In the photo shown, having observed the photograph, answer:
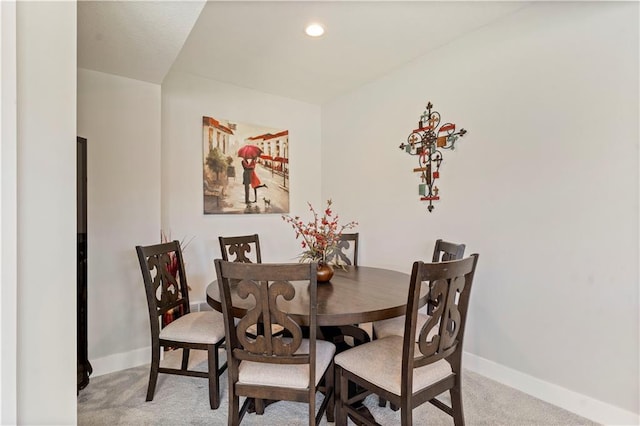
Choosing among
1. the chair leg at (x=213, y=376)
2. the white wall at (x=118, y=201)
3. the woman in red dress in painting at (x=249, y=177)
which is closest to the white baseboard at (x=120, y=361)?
the white wall at (x=118, y=201)

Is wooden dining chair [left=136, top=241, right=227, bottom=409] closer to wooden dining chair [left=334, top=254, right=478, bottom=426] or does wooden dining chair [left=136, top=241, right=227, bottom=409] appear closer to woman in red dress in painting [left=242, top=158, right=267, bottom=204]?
wooden dining chair [left=334, top=254, right=478, bottom=426]

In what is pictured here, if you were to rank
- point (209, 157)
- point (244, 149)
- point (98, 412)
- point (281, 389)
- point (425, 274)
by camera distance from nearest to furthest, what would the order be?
point (425, 274) < point (281, 389) < point (98, 412) < point (209, 157) < point (244, 149)

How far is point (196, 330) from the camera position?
2.16 meters

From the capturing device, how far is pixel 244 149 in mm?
3818

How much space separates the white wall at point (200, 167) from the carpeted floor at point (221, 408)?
1.24 m

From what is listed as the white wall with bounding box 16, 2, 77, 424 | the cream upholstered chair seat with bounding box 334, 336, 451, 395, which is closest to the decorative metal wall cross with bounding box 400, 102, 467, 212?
the cream upholstered chair seat with bounding box 334, 336, 451, 395

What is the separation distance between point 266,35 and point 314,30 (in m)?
0.38

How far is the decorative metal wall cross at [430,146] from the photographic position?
2930 mm

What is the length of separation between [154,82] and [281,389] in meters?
2.52

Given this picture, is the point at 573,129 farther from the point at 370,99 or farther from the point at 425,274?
the point at 370,99

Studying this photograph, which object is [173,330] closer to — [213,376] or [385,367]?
[213,376]

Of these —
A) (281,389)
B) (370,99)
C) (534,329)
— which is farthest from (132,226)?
(534,329)

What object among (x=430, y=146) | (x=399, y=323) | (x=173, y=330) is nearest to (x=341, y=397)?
(x=399, y=323)

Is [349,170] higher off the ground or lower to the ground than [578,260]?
higher
